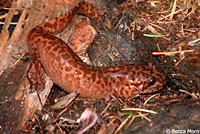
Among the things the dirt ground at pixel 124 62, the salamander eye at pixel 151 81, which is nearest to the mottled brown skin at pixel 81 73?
the salamander eye at pixel 151 81

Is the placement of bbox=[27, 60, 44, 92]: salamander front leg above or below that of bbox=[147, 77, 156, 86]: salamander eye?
above

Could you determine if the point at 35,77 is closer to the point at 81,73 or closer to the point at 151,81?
the point at 81,73

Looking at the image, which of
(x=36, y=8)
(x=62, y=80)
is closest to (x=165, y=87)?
(x=62, y=80)

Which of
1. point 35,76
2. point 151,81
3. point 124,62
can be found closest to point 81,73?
point 35,76

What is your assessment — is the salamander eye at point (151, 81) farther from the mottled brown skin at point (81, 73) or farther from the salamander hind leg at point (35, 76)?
the salamander hind leg at point (35, 76)

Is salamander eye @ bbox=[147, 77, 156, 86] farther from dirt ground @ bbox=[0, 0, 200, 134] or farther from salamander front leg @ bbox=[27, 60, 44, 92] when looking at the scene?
salamander front leg @ bbox=[27, 60, 44, 92]

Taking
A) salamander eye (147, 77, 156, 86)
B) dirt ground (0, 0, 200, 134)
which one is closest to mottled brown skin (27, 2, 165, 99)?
salamander eye (147, 77, 156, 86)
